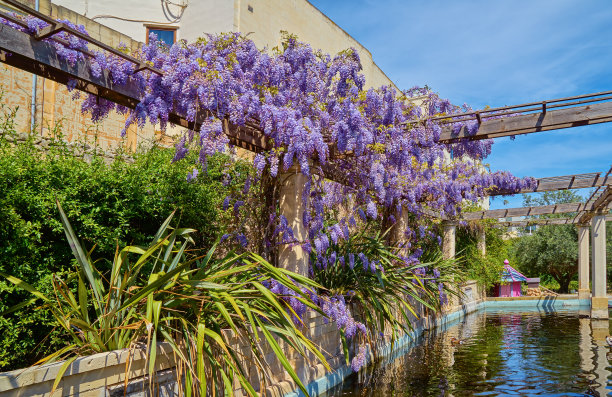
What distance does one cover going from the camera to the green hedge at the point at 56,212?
4070 millimetres

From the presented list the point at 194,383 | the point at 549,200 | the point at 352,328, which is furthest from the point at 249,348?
the point at 549,200

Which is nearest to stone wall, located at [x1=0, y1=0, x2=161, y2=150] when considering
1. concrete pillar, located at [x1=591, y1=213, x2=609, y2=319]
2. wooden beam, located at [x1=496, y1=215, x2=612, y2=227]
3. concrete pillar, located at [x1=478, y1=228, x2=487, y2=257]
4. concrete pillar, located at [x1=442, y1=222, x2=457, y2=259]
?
concrete pillar, located at [x1=442, y1=222, x2=457, y2=259]

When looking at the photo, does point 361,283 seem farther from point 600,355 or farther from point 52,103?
point 52,103

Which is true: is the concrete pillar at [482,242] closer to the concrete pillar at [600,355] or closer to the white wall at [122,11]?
the concrete pillar at [600,355]

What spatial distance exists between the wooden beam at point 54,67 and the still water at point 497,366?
4.09 metres

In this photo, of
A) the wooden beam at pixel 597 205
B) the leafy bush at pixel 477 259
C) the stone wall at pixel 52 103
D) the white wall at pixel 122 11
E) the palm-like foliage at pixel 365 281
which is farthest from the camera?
the leafy bush at pixel 477 259

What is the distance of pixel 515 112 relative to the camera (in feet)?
22.2

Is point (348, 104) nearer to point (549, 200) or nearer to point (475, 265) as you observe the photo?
point (475, 265)

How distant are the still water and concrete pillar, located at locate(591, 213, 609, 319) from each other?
1.80 metres

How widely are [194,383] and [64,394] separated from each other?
90 cm

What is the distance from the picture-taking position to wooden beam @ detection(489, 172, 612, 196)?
1217 centimetres

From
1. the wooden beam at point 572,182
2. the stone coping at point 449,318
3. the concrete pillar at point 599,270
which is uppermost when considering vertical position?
the wooden beam at point 572,182

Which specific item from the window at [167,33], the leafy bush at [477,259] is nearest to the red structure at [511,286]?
the leafy bush at [477,259]

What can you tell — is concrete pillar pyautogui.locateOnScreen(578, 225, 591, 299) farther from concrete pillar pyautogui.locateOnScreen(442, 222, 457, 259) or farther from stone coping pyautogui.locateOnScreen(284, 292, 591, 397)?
concrete pillar pyautogui.locateOnScreen(442, 222, 457, 259)
